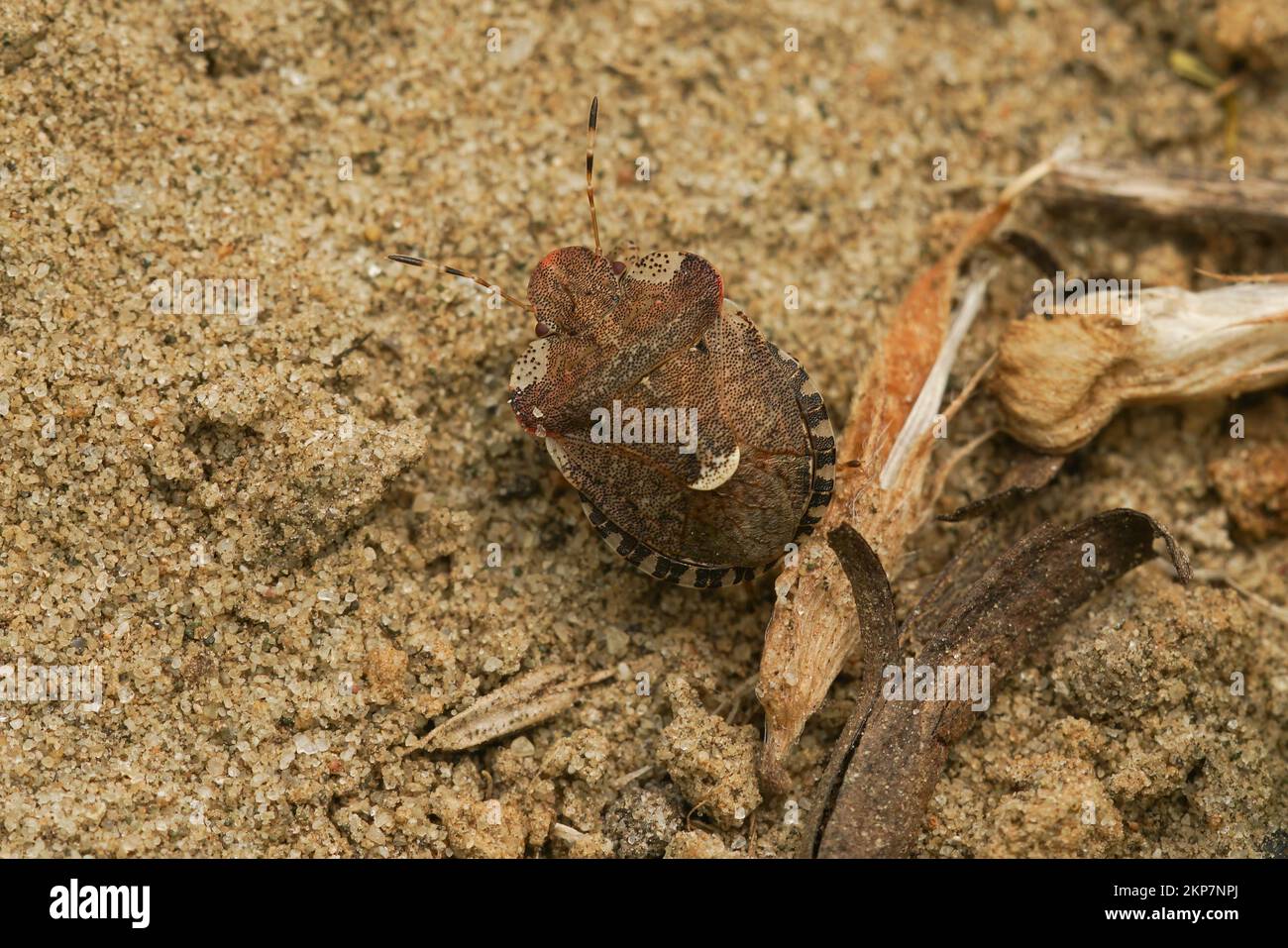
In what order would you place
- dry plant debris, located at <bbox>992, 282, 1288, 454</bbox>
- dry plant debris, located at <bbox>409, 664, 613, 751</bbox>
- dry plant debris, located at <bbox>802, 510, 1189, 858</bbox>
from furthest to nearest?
1. dry plant debris, located at <bbox>992, 282, 1288, 454</bbox>
2. dry plant debris, located at <bbox>409, 664, 613, 751</bbox>
3. dry plant debris, located at <bbox>802, 510, 1189, 858</bbox>

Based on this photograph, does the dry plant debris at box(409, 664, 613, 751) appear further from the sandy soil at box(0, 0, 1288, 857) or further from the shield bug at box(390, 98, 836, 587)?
the shield bug at box(390, 98, 836, 587)

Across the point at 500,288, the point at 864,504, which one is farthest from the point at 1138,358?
the point at 500,288

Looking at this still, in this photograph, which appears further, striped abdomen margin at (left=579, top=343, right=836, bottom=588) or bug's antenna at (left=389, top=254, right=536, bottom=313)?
bug's antenna at (left=389, top=254, right=536, bottom=313)

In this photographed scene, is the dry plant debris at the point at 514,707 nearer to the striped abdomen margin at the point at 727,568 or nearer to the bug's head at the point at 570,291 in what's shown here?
the striped abdomen margin at the point at 727,568

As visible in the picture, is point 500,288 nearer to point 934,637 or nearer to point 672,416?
point 672,416

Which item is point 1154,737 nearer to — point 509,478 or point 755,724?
point 755,724

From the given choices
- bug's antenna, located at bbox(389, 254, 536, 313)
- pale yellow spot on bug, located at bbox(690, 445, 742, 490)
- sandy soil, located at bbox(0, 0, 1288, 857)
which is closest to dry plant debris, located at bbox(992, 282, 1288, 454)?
sandy soil, located at bbox(0, 0, 1288, 857)

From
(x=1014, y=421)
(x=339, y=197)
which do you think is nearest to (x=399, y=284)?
(x=339, y=197)
